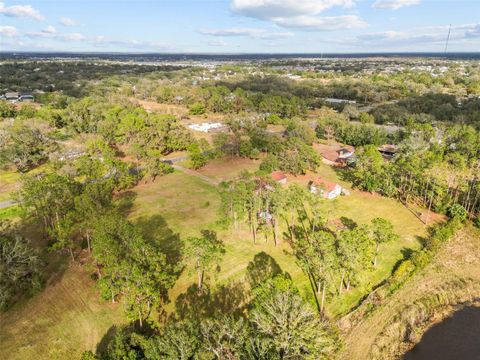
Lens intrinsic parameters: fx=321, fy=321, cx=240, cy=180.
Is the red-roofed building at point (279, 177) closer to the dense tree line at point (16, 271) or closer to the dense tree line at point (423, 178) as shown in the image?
the dense tree line at point (423, 178)

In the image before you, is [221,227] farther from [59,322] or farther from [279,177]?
[59,322]

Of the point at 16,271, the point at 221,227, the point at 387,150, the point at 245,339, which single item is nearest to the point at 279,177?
the point at 221,227

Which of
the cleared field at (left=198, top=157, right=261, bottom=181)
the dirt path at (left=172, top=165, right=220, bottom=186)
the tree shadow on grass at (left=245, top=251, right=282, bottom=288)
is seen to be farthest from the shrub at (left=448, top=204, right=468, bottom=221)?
the dirt path at (left=172, top=165, right=220, bottom=186)

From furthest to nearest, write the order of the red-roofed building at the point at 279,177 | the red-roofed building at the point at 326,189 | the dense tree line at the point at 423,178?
the red-roofed building at the point at 279,177, the red-roofed building at the point at 326,189, the dense tree line at the point at 423,178

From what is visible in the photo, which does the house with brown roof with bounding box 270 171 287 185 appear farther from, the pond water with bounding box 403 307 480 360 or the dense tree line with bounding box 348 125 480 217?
the pond water with bounding box 403 307 480 360

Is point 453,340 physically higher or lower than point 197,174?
lower

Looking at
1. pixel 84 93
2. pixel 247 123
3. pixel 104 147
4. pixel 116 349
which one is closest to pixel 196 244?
pixel 116 349

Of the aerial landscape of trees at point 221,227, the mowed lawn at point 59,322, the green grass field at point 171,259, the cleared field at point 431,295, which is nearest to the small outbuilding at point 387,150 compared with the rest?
the aerial landscape of trees at point 221,227
